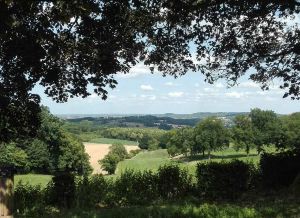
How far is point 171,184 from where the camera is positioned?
1666 centimetres

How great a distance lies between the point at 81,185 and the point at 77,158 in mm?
72968

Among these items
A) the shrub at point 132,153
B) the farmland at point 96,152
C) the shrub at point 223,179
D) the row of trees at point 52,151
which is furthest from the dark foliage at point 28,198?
the shrub at point 132,153

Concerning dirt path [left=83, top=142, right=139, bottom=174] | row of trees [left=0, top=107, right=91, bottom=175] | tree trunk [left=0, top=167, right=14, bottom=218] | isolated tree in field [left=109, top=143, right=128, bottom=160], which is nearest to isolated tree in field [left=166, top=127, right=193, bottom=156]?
isolated tree in field [left=109, top=143, right=128, bottom=160]

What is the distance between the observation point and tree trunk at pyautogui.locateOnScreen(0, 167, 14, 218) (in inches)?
214

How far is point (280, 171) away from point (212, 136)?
309ft

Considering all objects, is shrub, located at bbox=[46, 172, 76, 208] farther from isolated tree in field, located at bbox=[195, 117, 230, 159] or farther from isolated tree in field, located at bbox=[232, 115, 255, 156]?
isolated tree in field, located at bbox=[195, 117, 230, 159]

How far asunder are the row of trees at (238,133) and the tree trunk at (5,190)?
→ 3901 inches

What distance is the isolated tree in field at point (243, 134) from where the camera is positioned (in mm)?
105188

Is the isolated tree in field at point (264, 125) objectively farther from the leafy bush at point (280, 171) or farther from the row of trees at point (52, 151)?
the leafy bush at point (280, 171)

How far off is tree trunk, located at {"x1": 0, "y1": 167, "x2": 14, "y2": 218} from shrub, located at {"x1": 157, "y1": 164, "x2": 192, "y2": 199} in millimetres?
11324

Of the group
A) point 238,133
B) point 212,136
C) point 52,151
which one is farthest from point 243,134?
point 52,151

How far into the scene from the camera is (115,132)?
184m

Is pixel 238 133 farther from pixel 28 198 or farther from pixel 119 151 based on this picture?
pixel 28 198

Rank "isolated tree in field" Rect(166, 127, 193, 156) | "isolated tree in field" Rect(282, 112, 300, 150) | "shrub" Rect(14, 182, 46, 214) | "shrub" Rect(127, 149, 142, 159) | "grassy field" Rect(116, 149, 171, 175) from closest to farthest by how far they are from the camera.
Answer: "shrub" Rect(14, 182, 46, 214)
"isolated tree in field" Rect(282, 112, 300, 150)
"grassy field" Rect(116, 149, 171, 175)
"isolated tree in field" Rect(166, 127, 193, 156)
"shrub" Rect(127, 149, 142, 159)
